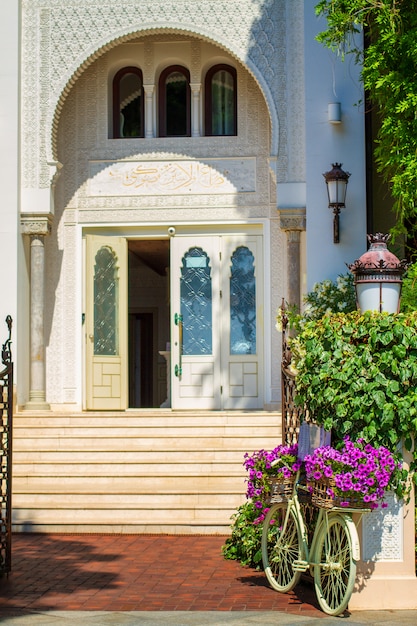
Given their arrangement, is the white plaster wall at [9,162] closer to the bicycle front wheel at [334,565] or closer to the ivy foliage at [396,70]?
the ivy foliage at [396,70]

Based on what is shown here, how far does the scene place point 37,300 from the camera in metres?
13.7

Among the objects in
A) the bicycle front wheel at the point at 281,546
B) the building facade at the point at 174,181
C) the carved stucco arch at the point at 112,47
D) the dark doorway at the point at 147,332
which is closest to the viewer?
the bicycle front wheel at the point at 281,546

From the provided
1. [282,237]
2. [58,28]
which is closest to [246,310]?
[282,237]

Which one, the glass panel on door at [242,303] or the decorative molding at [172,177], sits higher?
the decorative molding at [172,177]

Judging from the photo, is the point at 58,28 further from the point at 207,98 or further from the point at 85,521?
the point at 85,521

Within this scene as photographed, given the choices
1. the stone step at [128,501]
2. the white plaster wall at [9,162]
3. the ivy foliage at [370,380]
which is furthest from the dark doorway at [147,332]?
the ivy foliage at [370,380]

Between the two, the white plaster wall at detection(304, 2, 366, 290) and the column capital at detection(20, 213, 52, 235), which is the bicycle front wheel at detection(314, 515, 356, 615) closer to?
the white plaster wall at detection(304, 2, 366, 290)

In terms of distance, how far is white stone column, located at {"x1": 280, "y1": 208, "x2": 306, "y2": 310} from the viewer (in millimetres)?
13414

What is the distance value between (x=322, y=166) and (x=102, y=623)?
25.9 ft

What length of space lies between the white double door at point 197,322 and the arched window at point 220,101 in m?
1.50

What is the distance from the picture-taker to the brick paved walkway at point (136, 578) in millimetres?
6898

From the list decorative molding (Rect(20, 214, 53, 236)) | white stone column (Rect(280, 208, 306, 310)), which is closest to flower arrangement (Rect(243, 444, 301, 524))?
white stone column (Rect(280, 208, 306, 310))

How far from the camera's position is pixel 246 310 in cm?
1415

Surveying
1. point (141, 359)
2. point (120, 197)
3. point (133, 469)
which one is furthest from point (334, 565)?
point (141, 359)
